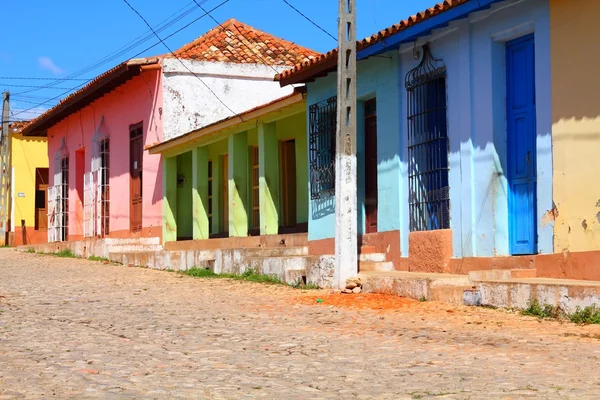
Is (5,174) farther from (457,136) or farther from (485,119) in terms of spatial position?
(485,119)

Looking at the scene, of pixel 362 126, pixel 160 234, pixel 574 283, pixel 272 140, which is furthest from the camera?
pixel 160 234

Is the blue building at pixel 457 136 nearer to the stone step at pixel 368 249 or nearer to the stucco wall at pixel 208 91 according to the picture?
the stone step at pixel 368 249

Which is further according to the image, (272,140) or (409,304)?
(272,140)

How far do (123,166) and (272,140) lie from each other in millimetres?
7302

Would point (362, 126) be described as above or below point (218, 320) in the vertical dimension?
above

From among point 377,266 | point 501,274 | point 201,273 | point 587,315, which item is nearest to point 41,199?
point 201,273

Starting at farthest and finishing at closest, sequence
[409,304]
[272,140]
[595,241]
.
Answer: [272,140], [409,304], [595,241]

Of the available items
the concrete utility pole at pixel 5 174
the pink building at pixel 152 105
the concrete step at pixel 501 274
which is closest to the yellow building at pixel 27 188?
the concrete utility pole at pixel 5 174

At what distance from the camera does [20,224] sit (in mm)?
35125

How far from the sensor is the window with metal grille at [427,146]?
39.8 ft

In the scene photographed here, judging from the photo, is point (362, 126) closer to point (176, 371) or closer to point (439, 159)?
point (439, 159)

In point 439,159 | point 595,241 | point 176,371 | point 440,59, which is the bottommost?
point 176,371

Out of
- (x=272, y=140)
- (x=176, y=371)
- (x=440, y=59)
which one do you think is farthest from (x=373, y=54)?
(x=176, y=371)

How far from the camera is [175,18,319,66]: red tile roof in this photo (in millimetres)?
22344
